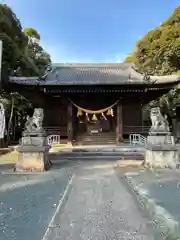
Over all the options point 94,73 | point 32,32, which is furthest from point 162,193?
point 32,32

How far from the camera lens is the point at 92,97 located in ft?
51.9

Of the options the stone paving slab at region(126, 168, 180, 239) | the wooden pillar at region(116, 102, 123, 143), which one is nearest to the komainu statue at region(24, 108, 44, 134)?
the stone paving slab at region(126, 168, 180, 239)

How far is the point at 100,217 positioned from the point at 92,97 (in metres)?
12.8

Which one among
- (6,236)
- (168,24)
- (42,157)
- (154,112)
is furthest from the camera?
(168,24)

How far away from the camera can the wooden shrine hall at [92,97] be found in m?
13.3

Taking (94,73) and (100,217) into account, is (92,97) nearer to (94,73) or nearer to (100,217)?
(94,73)

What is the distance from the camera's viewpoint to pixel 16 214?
11.3 feet

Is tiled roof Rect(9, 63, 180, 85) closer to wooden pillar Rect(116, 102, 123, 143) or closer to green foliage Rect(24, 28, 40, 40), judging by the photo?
wooden pillar Rect(116, 102, 123, 143)

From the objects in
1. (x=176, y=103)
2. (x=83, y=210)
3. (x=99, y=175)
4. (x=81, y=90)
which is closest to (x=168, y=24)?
(x=176, y=103)

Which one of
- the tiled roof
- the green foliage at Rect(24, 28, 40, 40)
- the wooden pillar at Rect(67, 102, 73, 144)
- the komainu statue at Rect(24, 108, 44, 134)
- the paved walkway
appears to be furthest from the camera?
the green foliage at Rect(24, 28, 40, 40)

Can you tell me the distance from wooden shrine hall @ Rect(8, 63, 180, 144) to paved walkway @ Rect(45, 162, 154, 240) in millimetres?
8987

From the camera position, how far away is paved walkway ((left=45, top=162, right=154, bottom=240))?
9.18 ft

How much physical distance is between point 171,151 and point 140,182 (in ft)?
8.69

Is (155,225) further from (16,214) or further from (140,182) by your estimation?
(140,182)
